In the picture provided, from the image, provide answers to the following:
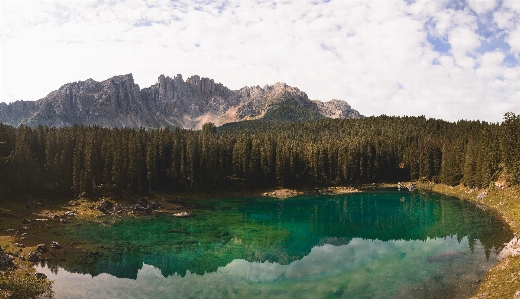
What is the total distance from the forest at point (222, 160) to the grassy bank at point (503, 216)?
399 cm

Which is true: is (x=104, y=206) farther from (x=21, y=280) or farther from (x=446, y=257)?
(x=446, y=257)

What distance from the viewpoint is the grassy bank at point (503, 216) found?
32.5 m

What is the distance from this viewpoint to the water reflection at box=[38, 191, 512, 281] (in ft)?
160

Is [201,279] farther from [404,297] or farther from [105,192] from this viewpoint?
[105,192]

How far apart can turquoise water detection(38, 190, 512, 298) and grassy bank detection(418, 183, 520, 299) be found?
183 cm

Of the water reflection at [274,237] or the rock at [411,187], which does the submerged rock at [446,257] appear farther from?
the rock at [411,187]

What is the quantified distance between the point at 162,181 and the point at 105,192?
72.2 ft

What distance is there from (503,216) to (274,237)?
160ft

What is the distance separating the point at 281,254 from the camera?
54688 mm

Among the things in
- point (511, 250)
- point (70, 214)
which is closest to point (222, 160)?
point (70, 214)

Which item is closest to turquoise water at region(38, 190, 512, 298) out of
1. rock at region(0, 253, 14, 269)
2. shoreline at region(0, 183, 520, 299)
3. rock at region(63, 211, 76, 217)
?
shoreline at region(0, 183, 520, 299)

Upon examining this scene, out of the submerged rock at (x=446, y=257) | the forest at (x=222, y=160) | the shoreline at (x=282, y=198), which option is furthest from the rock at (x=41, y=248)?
the submerged rock at (x=446, y=257)

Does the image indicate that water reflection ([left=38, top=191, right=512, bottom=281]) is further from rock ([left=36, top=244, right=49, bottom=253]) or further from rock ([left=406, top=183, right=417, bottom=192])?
rock ([left=406, top=183, right=417, bottom=192])

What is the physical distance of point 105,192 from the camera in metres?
94.5
